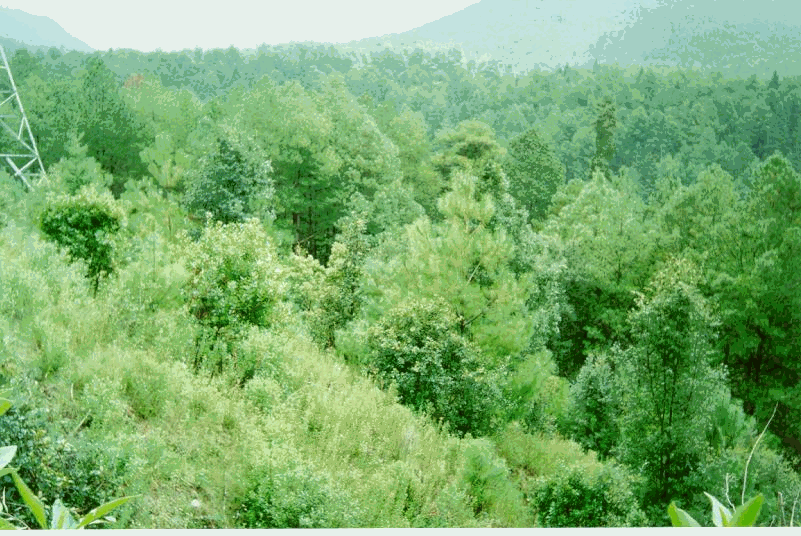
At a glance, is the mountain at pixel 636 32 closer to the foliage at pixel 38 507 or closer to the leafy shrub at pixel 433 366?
the leafy shrub at pixel 433 366

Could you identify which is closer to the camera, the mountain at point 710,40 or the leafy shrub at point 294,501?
the leafy shrub at point 294,501

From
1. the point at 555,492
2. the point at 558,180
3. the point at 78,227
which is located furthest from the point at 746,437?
the point at 558,180

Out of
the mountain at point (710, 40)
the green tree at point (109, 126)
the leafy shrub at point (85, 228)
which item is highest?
the mountain at point (710, 40)

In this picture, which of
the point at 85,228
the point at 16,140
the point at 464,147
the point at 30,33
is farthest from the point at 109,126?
the point at 464,147

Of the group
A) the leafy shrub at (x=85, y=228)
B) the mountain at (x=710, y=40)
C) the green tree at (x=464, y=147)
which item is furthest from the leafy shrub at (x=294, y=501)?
the green tree at (x=464, y=147)

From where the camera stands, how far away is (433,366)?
19.5ft

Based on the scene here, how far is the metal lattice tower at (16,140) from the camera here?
6496 millimetres

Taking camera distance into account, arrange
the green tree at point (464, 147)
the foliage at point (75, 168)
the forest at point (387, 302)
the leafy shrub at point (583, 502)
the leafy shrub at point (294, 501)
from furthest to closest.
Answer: the green tree at point (464, 147) → the foliage at point (75, 168) → the leafy shrub at point (583, 502) → the forest at point (387, 302) → the leafy shrub at point (294, 501)

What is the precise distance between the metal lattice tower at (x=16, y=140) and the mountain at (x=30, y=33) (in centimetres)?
45

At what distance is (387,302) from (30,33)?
3.79m

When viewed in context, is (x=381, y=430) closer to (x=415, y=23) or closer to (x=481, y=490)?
(x=481, y=490)

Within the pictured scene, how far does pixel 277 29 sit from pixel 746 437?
5925 mm

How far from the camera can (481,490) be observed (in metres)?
4.21

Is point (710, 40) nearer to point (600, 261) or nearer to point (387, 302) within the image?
point (600, 261)
